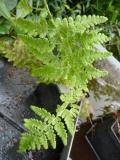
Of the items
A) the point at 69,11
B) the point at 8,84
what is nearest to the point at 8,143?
the point at 8,84

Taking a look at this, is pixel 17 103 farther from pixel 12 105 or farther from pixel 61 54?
pixel 61 54

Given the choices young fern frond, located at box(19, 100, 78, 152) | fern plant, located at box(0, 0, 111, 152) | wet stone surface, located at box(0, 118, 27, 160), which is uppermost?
fern plant, located at box(0, 0, 111, 152)

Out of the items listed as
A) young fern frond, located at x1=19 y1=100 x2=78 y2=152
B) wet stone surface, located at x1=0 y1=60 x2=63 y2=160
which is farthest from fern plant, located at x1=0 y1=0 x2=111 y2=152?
wet stone surface, located at x1=0 y1=60 x2=63 y2=160

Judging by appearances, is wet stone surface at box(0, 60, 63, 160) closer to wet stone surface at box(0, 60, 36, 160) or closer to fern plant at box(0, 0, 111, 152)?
wet stone surface at box(0, 60, 36, 160)

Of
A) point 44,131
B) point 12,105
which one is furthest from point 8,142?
point 44,131

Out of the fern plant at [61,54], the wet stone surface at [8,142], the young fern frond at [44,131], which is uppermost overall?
the fern plant at [61,54]

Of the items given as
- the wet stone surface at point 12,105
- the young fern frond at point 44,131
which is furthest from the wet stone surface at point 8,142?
the young fern frond at point 44,131

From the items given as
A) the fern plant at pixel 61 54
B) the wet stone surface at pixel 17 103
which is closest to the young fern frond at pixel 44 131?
the fern plant at pixel 61 54

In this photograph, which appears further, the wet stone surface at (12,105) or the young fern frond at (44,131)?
the wet stone surface at (12,105)

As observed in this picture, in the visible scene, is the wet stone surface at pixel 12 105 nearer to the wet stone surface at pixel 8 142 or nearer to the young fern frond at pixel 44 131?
the wet stone surface at pixel 8 142

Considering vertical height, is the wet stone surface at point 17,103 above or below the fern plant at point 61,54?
below

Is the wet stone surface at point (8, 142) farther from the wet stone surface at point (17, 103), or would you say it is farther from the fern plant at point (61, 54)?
the fern plant at point (61, 54)

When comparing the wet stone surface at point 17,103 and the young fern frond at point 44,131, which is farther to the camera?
the wet stone surface at point 17,103
